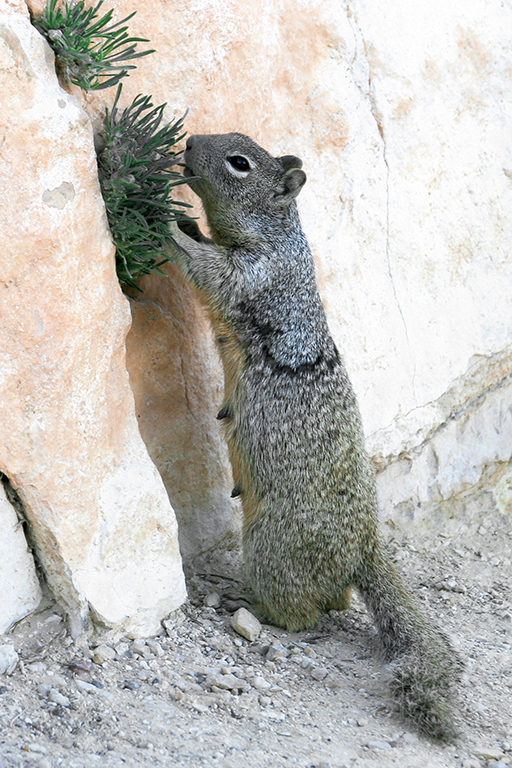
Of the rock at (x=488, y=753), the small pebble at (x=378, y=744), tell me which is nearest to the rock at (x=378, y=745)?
the small pebble at (x=378, y=744)

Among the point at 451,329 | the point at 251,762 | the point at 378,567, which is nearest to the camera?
the point at 251,762

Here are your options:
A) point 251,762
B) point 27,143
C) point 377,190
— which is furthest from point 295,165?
point 251,762

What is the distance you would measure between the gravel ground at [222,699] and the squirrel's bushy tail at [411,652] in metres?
0.12

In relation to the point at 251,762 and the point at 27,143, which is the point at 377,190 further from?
the point at 251,762

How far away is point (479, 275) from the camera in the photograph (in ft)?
22.6

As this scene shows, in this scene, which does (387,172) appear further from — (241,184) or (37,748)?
(37,748)

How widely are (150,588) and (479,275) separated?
422cm

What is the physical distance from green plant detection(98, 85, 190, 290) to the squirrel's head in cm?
41

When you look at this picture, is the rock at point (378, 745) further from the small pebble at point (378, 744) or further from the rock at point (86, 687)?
the rock at point (86, 687)

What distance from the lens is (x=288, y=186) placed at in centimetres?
504

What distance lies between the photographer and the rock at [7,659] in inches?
145

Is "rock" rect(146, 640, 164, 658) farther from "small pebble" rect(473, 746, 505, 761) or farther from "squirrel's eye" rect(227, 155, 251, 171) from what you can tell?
"squirrel's eye" rect(227, 155, 251, 171)

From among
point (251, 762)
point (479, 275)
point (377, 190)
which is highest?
point (377, 190)

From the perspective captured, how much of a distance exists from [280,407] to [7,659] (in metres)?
2.10
